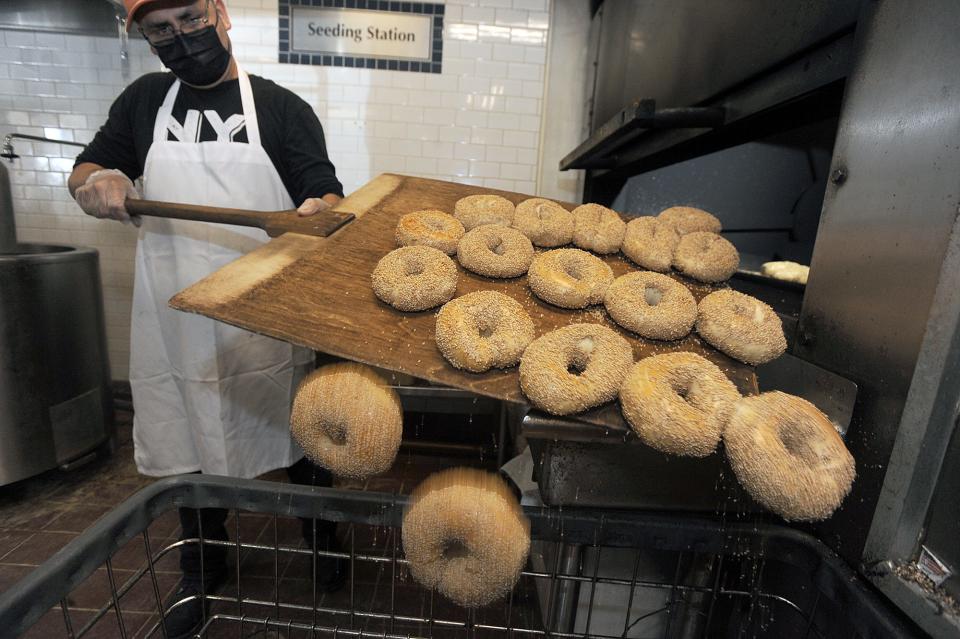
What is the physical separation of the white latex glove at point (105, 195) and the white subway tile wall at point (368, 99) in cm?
149

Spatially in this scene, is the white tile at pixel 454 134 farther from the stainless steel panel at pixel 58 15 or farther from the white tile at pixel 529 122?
the stainless steel panel at pixel 58 15

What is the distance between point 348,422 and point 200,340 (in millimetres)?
1060

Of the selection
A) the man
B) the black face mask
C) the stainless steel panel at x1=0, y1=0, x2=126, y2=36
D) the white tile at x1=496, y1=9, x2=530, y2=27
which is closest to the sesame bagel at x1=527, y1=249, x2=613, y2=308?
the man

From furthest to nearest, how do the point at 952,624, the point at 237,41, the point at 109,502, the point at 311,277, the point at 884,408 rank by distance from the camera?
the point at 237,41, the point at 109,502, the point at 311,277, the point at 884,408, the point at 952,624

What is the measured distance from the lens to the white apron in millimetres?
1445

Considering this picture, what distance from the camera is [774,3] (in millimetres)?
873

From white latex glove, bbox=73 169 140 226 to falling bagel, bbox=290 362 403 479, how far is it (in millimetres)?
961

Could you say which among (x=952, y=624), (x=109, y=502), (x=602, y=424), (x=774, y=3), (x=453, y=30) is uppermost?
(x=453, y=30)

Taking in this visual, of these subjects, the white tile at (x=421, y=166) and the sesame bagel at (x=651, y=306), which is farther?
the white tile at (x=421, y=166)

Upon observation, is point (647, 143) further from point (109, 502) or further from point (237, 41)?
point (109, 502)

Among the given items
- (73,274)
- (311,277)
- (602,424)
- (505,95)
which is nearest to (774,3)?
(602,424)

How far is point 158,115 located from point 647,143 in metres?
1.52

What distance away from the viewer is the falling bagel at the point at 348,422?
659 millimetres

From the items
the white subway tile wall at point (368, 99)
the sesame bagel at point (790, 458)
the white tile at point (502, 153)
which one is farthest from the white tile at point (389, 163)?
the sesame bagel at point (790, 458)
